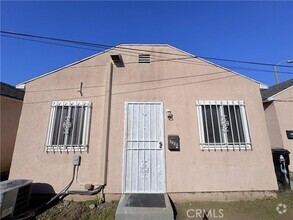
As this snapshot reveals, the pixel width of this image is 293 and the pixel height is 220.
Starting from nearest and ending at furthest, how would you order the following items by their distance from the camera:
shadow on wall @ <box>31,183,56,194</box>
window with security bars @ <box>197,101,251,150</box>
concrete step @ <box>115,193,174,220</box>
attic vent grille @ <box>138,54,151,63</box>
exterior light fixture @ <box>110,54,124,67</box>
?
1. concrete step @ <box>115,193,174,220</box>
2. shadow on wall @ <box>31,183,56,194</box>
3. window with security bars @ <box>197,101,251,150</box>
4. exterior light fixture @ <box>110,54,124,67</box>
5. attic vent grille @ <box>138,54,151,63</box>

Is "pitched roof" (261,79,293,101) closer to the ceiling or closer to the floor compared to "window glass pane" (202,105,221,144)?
closer to the ceiling

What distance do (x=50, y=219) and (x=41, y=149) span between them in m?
1.99

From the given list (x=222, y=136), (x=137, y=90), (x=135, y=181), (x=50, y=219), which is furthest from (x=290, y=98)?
(x=50, y=219)

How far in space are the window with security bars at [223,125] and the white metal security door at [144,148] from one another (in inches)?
51.9

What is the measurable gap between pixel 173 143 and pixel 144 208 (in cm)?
192

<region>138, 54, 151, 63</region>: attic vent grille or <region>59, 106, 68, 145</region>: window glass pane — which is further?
<region>138, 54, 151, 63</region>: attic vent grille

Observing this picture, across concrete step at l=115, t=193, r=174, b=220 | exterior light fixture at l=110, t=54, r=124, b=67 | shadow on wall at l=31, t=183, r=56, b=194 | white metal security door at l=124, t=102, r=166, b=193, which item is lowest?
concrete step at l=115, t=193, r=174, b=220

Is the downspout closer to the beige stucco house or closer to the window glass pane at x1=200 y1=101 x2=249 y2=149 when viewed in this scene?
the beige stucco house

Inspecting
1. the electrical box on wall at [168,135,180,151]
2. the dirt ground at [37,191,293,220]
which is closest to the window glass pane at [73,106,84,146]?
the dirt ground at [37,191,293,220]

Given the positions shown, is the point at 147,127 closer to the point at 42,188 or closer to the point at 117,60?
the point at 117,60

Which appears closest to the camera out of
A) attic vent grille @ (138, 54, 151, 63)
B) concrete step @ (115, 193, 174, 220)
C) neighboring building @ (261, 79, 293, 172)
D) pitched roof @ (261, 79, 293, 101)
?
concrete step @ (115, 193, 174, 220)

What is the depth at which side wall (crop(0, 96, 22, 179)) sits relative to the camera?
7371 millimetres

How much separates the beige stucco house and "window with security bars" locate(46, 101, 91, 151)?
3 cm

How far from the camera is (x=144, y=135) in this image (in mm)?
5273
